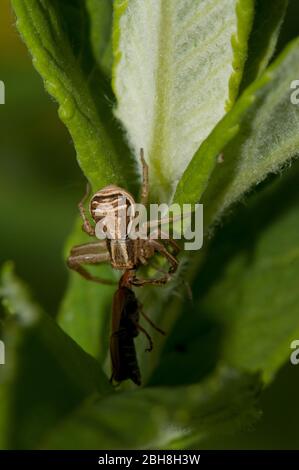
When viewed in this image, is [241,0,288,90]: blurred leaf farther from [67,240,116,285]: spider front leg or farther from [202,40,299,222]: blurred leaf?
[67,240,116,285]: spider front leg

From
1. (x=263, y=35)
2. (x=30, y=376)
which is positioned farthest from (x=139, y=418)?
(x=263, y=35)

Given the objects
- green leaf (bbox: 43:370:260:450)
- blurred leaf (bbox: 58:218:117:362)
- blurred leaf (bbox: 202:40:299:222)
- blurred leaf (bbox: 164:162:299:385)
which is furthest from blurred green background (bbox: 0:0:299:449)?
green leaf (bbox: 43:370:260:450)

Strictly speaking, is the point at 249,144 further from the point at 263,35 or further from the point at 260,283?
the point at 260,283

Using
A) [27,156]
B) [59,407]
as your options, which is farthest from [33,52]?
[27,156]

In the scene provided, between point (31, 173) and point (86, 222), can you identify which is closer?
point (86, 222)

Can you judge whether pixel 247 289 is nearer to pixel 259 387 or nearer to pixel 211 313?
pixel 211 313

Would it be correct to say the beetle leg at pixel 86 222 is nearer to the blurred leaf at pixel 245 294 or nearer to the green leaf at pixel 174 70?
the blurred leaf at pixel 245 294

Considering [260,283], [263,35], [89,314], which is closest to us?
[263,35]
